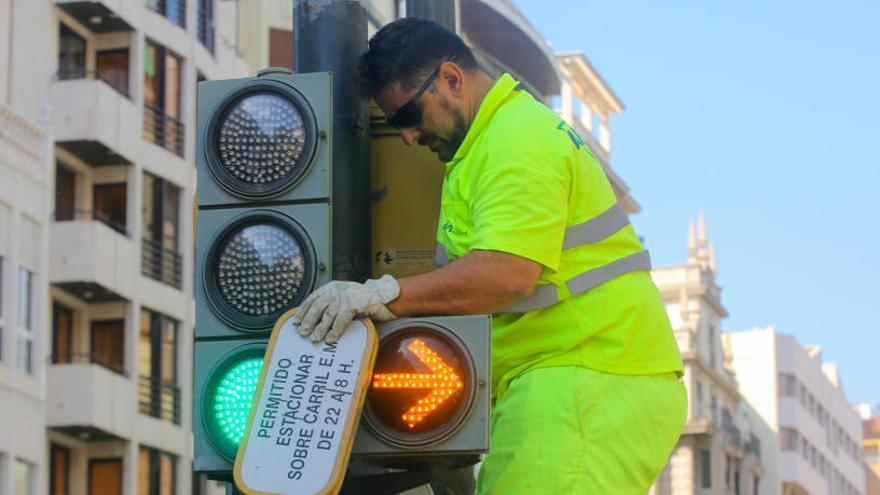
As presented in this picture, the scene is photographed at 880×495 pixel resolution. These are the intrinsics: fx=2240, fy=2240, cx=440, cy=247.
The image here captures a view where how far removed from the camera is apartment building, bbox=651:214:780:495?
8056 centimetres

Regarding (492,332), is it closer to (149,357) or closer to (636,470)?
(636,470)

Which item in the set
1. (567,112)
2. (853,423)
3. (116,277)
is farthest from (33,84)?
(853,423)

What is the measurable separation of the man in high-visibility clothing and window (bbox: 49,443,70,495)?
30377 millimetres

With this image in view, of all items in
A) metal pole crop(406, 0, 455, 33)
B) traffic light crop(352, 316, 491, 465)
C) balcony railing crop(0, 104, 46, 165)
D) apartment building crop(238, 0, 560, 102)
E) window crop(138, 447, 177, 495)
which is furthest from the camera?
apartment building crop(238, 0, 560, 102)

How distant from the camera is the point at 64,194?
36812mm

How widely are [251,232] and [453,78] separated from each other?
64cm

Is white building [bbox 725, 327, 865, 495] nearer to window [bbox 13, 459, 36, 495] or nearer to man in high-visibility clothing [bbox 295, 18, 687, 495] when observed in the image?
window [bbox 13, 459, 36, 495]

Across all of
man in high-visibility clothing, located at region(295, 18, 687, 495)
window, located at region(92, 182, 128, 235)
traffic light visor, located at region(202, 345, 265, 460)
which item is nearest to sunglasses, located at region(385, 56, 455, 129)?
man in high-visibility clothing, located at region(295, 18, 687, 495)

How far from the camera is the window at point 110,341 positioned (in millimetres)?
36875

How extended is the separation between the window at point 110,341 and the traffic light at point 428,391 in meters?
32.2

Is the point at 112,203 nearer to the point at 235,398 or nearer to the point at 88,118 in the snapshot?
the point at 88,118

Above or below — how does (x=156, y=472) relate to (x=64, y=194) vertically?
below

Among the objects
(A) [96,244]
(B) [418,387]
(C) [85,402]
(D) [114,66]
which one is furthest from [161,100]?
(B) [418,387]

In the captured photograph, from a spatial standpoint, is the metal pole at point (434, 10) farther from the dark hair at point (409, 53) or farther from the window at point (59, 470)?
the window at point (59, 470)
